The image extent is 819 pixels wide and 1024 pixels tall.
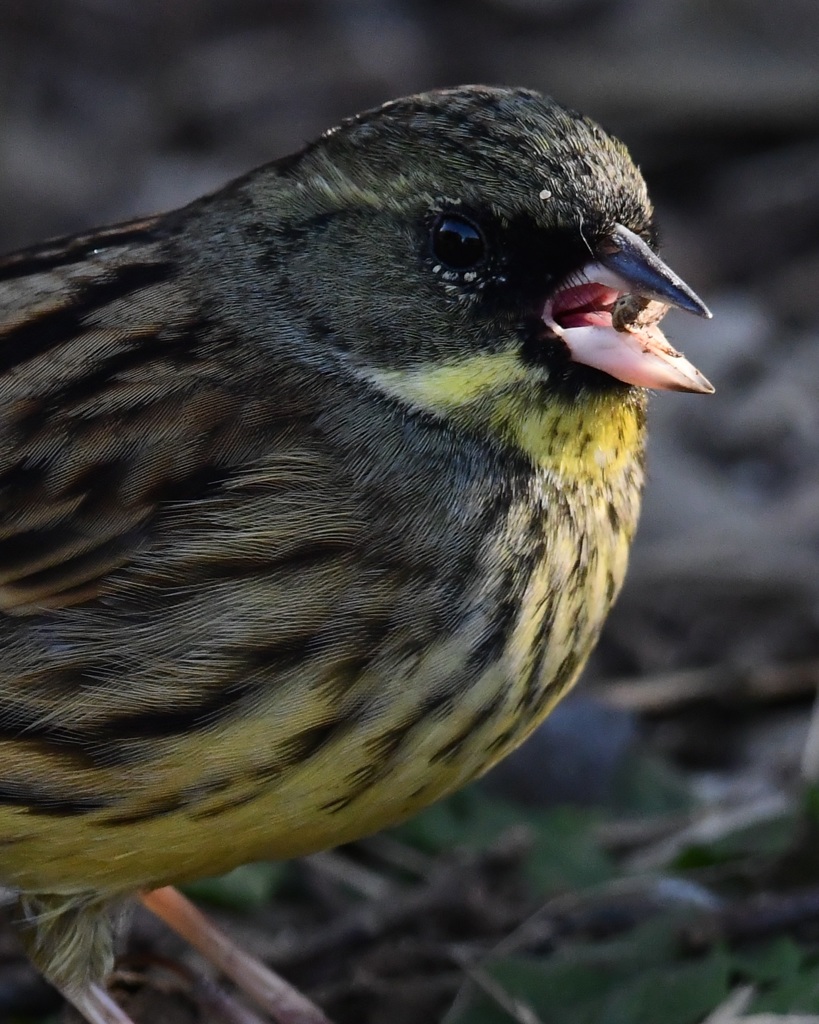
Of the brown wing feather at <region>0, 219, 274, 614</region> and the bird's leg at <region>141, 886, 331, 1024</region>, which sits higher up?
the brown wing feather at <region>0, 219, 274, 614</region>

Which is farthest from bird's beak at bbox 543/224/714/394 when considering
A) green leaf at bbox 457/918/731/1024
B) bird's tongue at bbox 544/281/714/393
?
green leaf at bbox 457/918/731/1024

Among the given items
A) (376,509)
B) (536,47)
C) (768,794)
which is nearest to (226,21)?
(536,47)

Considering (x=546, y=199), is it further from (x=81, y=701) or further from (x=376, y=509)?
(x=81, y=701)

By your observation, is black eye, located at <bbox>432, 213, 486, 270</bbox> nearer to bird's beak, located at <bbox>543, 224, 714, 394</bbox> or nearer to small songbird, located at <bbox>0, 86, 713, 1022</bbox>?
small songbird, located at <bbox>0, 86, 713, 1022</bbox>

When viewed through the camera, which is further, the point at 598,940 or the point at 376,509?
the point at 598,940

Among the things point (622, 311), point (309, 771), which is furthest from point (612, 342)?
point (309, 771)

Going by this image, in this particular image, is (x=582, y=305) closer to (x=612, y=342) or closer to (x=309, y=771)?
(x=612, y=342)
